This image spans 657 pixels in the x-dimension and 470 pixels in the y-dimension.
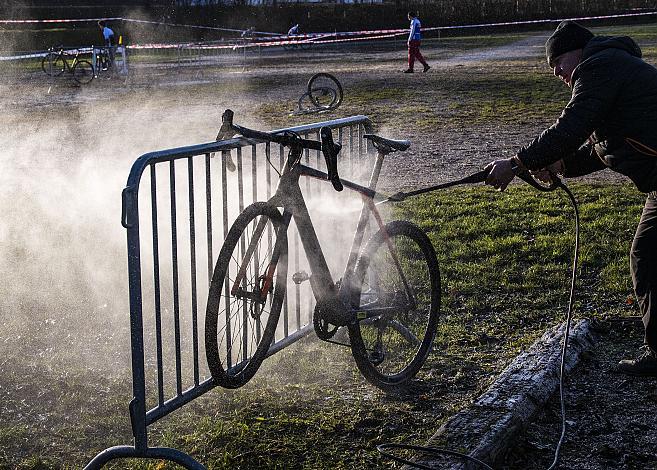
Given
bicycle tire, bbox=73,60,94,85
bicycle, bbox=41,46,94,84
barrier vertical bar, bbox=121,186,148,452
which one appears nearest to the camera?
barrier vertical bar, bbox=121,186,148,452

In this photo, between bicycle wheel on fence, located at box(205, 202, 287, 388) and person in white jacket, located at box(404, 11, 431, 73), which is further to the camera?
person in white jacket, located at box(404, 11, 431, 73)

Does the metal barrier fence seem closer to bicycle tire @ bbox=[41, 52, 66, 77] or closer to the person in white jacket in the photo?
the person in white jacket

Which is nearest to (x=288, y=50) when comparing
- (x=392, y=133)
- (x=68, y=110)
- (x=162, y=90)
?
(x=162, y=90)

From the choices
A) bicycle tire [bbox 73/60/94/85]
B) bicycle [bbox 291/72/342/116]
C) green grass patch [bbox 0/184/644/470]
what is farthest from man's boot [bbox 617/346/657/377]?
bicycle tire [bbox 73/60/94/85]

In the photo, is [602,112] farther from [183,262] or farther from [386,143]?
[183,262]

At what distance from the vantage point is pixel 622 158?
16.7 ft

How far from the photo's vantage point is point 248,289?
506 centimetres

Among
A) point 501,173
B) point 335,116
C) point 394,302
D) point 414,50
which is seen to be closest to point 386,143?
point 501,173

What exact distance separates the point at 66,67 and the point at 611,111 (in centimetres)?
2785

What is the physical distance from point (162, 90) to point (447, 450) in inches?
867

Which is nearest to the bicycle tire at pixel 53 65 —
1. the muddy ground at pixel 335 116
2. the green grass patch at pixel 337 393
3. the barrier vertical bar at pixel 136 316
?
the muddy ground at pixel 335 116

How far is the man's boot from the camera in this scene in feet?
18.0

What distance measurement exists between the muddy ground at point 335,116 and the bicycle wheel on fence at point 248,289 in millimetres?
1013

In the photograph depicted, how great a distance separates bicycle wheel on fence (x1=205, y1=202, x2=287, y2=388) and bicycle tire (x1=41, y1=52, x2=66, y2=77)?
2659 cm
